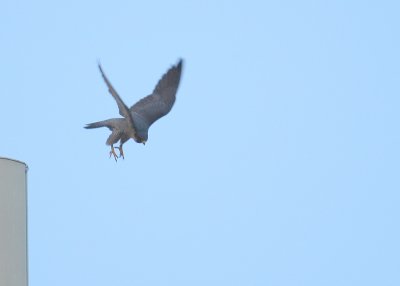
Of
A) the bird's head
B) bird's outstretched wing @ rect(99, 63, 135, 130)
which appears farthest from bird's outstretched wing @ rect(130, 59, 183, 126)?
bird's outstretched wing @ rect(99, 63, 135, 130)

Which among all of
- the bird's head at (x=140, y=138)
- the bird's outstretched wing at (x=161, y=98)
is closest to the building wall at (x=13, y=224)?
the bird's head at (x=140, y=138)

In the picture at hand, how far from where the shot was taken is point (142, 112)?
18.5m

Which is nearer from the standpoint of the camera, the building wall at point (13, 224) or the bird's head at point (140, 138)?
the building wall at point (13, 224)

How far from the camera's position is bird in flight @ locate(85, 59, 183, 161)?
16828 millimetres

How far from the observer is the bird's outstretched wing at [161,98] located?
18.6 metres

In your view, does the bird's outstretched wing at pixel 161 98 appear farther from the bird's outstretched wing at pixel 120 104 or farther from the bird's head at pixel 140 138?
the bird's outstretched wing at pixel 120 104

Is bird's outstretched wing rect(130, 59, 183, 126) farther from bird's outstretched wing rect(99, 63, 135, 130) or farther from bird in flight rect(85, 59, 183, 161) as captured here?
bird's outstretched wing rect(99, 63, 135, 130)

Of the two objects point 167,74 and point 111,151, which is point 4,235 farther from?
point 167,74

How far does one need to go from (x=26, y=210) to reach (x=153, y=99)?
306 inches

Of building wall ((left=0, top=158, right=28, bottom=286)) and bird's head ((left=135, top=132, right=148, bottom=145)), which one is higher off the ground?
bird's head ((left=135, top=132, right=148, bottom=145))

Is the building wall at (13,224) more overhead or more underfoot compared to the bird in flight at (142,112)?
more underfoot

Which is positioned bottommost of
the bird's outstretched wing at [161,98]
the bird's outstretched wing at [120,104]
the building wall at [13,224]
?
the building wall at [13,224]

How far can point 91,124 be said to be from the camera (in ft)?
56.1

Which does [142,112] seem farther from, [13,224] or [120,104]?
[13,224]
